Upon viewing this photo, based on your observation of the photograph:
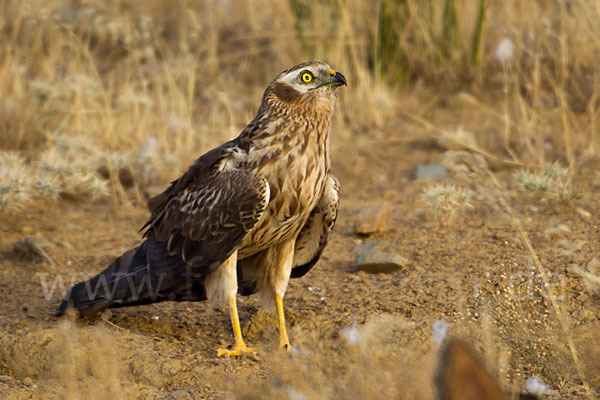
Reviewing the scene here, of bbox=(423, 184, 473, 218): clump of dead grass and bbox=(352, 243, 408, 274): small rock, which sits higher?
bbox=(423, 184, 473, 218): clump of dead grass

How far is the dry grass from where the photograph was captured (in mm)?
6945

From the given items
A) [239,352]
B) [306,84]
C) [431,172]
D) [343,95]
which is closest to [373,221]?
[431,172]

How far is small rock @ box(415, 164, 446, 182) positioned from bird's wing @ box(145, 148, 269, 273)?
3.05m

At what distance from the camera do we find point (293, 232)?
4.30 meters

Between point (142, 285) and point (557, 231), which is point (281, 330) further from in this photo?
point (557, 231)

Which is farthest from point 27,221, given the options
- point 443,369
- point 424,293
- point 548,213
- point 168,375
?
point 443,369

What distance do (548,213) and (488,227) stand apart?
0.51m

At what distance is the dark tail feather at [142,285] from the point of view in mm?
4336

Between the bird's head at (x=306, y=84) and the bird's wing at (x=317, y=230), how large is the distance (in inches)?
18.3

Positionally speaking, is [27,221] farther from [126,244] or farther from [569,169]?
[569,169]

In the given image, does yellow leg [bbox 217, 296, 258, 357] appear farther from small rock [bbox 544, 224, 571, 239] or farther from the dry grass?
the dry grass

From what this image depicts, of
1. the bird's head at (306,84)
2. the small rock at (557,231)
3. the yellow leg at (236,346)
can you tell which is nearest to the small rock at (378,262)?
the small rock at (557,231)

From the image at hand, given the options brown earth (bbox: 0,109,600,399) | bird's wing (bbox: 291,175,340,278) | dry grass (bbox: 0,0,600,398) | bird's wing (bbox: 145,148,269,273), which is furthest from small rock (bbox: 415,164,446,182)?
bird's wing (bbox: 145,148,269,273)

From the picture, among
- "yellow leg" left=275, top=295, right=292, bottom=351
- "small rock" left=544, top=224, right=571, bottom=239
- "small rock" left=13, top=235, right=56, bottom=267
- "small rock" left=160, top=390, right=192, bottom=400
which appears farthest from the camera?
"small rock" left=13, top=235, right=56, bottom=267
